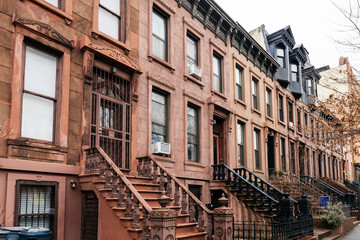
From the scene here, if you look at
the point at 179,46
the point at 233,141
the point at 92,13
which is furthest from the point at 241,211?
the point at 92,13

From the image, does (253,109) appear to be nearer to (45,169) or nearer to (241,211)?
(241,211)

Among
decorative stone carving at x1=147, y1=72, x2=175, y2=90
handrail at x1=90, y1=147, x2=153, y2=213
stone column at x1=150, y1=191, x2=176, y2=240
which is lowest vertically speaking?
stone column at x1=150, y1=191, x2=176, y2=240

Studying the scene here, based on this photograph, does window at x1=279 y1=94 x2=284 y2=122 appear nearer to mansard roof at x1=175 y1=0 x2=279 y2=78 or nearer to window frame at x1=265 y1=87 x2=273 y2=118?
window frame at x1=265 y1=87 x2=273 y2=118

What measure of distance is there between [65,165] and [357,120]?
33.4 ft

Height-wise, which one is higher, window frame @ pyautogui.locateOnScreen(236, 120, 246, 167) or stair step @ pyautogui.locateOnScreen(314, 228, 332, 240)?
window frame @ pyautogui.locateOnScreen(236, 120, 246, 167)

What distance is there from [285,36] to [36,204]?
2188cm

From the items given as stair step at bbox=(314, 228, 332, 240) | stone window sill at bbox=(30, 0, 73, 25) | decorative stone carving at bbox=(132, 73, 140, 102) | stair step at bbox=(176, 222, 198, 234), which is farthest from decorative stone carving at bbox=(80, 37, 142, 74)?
stair step at bbox=(314, 228, 332, 240)

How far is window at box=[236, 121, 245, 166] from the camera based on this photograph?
17906mm

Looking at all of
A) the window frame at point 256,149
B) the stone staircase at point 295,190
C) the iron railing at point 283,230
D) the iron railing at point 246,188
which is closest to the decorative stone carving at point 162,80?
the iron railing at point 246,188

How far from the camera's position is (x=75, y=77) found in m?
9.45

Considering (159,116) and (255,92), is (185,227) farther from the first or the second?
(255,92)

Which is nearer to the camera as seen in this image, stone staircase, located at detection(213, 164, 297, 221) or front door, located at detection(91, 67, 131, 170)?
front door, located at detection(91, 67, 131, 170)

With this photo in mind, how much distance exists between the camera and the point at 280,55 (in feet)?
83.3

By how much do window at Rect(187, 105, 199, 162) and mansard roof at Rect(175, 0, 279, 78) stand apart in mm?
3925
